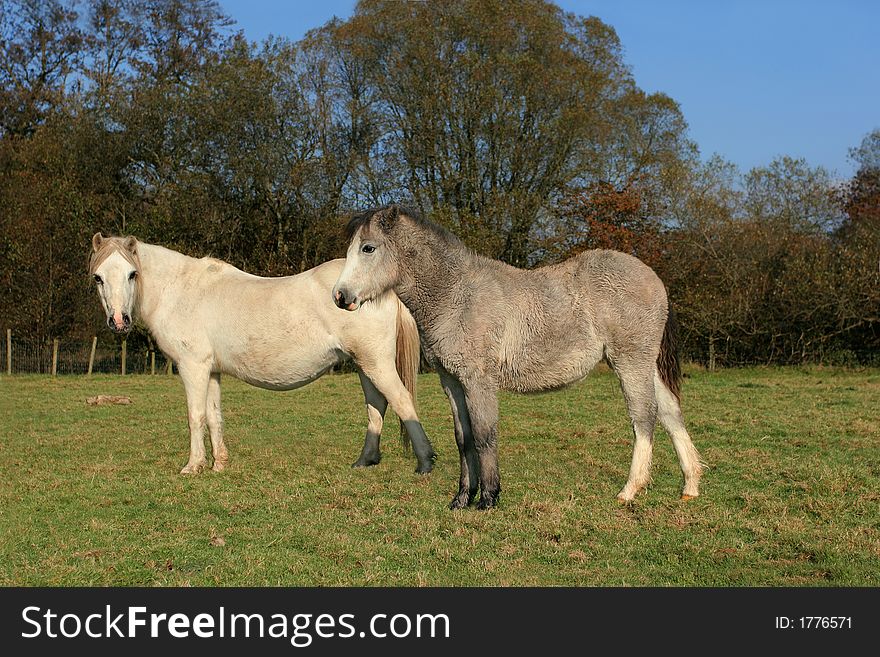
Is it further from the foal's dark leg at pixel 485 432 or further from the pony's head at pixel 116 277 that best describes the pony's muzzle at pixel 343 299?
the pony's head at pixel 116 277

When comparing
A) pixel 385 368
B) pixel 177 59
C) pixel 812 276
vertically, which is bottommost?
pixel 385 368

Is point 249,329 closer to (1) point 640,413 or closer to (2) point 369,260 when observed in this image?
(2) point 369,260

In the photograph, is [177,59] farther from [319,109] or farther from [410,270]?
[410,270]

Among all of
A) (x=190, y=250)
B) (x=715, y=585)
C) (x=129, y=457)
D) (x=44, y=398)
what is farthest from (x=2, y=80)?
(x=715, y=585)

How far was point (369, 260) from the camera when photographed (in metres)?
6.33

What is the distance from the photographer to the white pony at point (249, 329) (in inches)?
324

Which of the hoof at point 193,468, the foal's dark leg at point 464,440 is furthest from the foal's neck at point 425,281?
the hoof at point 193,468

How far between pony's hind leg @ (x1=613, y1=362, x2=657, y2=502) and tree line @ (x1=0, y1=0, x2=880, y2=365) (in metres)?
20.1

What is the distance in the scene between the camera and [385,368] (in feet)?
27.5

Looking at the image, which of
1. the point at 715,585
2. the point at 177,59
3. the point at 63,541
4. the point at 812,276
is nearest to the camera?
the point at 715,585

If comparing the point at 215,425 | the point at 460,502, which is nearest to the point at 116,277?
the point at 215,425

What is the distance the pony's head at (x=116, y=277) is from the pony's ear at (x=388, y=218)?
10.1ft

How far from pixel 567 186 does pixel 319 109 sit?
30.3ft

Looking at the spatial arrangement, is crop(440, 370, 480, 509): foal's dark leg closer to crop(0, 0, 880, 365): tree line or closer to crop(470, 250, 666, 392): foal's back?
crop(470, 250, 666, 392): foal's back
